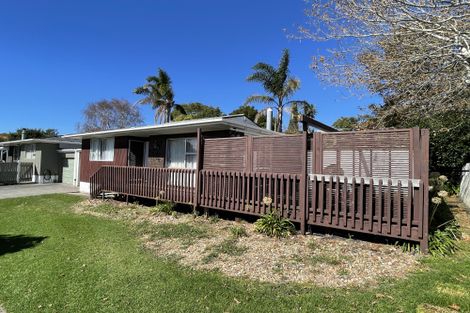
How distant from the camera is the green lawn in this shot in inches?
134

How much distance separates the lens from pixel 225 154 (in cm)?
805

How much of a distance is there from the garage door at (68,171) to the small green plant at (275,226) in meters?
19.4

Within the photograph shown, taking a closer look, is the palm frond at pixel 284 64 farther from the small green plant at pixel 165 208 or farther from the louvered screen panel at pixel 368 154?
the louvered screen panel at pixel 368 154

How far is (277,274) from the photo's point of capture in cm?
430

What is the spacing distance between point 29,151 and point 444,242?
2679cm

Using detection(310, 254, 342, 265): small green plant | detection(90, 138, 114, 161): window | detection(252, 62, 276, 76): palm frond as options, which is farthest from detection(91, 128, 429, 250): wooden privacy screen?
detection(252, 62, 276, 76): palm frond

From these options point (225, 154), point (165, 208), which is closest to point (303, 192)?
point (225, 154)

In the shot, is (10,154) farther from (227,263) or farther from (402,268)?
(402,268)

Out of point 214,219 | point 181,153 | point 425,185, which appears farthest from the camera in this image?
point 181,153

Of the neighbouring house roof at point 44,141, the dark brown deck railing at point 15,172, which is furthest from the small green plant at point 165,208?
the neighbouring house roof at point 44,141

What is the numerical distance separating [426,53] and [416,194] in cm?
416

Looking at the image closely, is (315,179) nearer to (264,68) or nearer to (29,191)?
(264,68)

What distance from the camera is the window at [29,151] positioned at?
2283 centimetres

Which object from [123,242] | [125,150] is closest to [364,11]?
[123,242]
